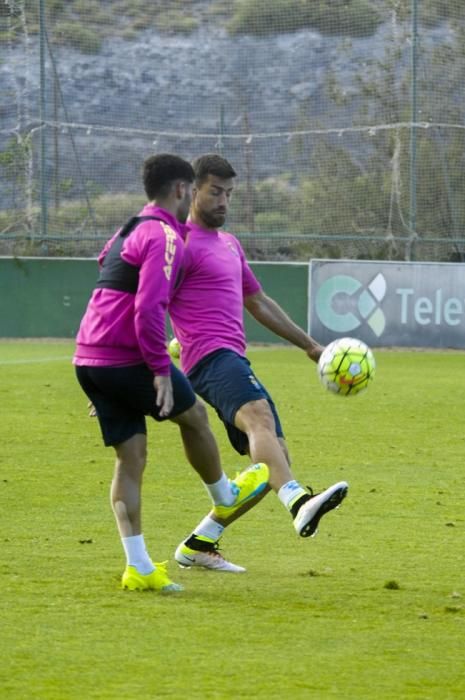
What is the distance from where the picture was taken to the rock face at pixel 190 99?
28.4 m

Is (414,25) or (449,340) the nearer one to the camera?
(449,340)

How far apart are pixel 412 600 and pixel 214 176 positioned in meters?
2.34

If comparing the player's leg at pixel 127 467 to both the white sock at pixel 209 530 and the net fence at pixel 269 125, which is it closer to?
the white sock at pixel 209 530

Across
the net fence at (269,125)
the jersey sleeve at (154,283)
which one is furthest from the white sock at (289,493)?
the net fence at (269,125)

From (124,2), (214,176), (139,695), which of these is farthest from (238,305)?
(124,2)

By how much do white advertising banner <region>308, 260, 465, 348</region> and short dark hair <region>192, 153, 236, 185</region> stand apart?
16.5 metres

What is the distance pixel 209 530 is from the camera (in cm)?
722

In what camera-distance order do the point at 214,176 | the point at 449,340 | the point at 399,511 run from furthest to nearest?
the point at 449,340 → the point at 399,511 → the point at 214,176

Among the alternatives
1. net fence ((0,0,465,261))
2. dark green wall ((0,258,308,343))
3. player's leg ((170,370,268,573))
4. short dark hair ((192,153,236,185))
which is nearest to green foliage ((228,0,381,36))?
net fence ((0,0,465,261))

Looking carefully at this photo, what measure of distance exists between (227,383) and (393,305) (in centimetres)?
1686

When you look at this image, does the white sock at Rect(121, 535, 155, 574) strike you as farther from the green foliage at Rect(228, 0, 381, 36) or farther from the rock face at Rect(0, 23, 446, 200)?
the green foliage at Rect(228, 0, 381, 36)

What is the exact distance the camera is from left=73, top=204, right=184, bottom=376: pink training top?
20.6 ft

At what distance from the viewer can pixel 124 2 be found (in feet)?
102

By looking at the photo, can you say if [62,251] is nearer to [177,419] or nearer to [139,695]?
[177,419]
